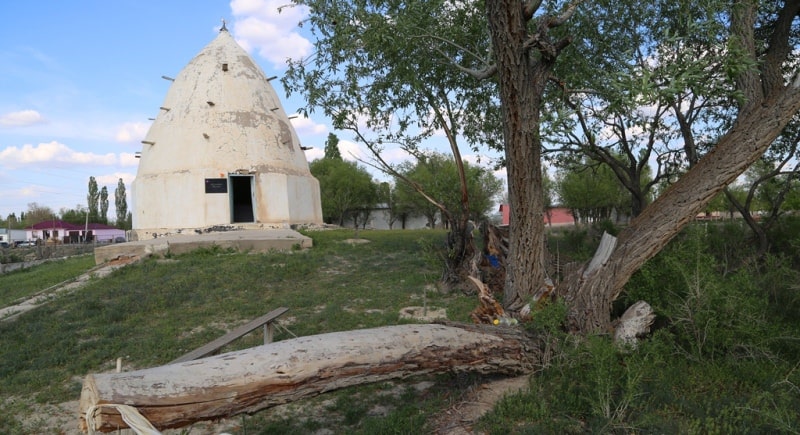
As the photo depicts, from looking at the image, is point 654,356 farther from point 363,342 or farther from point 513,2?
point 513,2

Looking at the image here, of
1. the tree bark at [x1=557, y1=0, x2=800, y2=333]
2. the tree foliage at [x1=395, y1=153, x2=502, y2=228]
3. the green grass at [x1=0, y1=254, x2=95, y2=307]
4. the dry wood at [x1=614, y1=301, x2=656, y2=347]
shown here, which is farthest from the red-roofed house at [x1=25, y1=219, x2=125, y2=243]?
the dry wood at [x1=614, y1=301, x2=656, y2=347]

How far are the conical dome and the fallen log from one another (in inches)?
547

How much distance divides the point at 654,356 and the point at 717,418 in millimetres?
1113

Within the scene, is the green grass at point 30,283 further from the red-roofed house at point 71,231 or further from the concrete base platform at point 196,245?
the red-roofed house at point 71,231

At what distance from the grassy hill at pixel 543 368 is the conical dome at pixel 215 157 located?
27.2 ft

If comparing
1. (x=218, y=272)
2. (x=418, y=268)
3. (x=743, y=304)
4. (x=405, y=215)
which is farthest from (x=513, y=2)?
(x=405, y=215)

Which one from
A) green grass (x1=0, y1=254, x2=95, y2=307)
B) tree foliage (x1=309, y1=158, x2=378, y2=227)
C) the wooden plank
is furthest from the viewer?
tree foliage (x1=309, y1=158, x2=378, y2=227)

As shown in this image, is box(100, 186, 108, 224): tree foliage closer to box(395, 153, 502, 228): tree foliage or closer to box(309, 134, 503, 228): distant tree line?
box(309, 134, 503, 228): distant tree line

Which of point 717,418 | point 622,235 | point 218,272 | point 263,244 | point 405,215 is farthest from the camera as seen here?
point 405,215

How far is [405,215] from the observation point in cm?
4419

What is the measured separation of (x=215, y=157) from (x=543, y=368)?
15210 mm

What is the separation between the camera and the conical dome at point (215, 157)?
17.2m

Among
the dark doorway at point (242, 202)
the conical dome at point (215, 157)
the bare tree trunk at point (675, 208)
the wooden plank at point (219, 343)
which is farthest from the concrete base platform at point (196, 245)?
the bare tree trunk at point (675, 208)

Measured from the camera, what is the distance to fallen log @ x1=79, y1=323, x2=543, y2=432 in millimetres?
2898
